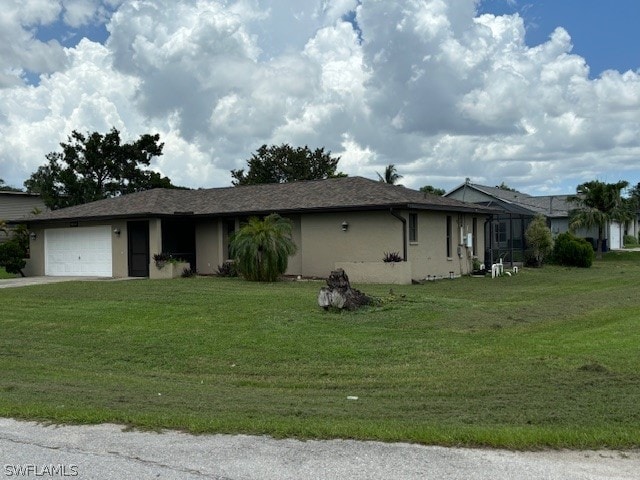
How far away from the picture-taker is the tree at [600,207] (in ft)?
129

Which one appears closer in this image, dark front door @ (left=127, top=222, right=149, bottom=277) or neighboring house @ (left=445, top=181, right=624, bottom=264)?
dark front door @ (left=127, top=222, right=149, bottom=277)

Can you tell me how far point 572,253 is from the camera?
3269cm

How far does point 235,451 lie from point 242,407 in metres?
2.02

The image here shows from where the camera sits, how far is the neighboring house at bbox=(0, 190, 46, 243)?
46156 mm

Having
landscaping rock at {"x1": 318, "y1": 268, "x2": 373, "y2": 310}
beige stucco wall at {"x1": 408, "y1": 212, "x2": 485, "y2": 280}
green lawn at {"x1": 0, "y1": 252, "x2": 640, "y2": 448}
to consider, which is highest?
beige stucco wall at {"x1": 408, "y1": 212, "x2": 485, "y2": 280}

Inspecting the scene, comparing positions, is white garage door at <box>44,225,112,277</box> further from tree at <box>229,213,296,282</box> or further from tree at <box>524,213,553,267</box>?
tree at <box>524,213,553,267</box>

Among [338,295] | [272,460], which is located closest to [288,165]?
[338,295]

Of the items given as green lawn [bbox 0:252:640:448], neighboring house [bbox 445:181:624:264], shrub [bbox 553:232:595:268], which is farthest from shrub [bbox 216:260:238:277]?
shrub [bbox 553:232:595:268]

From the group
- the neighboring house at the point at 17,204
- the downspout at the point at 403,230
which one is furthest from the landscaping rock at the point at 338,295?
the neighboring house at the point at 17,204

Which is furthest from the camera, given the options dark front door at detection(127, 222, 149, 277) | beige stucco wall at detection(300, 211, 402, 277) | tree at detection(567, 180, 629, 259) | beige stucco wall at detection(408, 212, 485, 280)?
tree at detection(567, 180, 629, 259)

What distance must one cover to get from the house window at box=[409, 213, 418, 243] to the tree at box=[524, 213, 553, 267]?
10.9 metres

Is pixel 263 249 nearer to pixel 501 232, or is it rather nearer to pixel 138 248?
pixel 138 248
